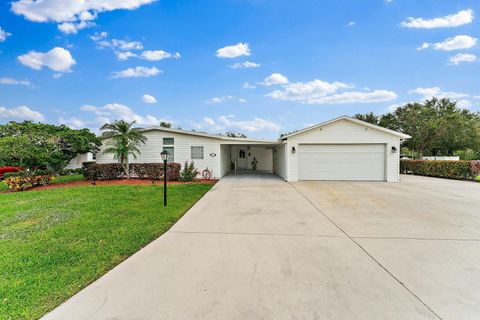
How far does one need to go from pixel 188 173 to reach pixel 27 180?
22.9ft

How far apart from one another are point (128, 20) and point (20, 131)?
7.39 metres

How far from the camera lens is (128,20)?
1156 centimetres

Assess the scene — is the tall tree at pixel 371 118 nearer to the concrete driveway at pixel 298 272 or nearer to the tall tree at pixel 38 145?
the concrete driveway at pixel 298 272

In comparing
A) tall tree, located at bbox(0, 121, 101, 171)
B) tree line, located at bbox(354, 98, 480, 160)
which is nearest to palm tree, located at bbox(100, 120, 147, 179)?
Answer: tall tree, located at bbox(0, 121, 101, 171)

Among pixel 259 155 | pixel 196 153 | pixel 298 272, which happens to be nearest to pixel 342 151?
pixel 196 153

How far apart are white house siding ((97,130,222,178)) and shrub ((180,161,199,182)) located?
0.60 metres

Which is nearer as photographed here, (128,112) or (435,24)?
(435,24)

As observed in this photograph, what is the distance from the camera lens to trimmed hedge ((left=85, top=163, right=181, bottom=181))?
39.8ft

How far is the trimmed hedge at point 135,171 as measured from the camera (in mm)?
12133

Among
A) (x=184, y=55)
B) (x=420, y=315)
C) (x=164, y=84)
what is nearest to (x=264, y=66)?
(x=184, y=55)

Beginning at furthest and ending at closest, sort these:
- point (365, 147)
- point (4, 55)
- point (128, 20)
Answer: point (365, 147) → point (128, 20) → point (4, 55)

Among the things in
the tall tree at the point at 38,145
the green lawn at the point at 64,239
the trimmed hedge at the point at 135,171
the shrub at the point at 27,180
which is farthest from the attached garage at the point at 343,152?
the shrub at the point at 27,180

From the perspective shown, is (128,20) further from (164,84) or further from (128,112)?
(128,112)

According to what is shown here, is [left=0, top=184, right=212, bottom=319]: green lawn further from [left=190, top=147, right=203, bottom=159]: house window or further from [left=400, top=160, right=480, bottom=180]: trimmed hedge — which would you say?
[left=400, top=160, right=480, bottom=180]: trimmed hedge
